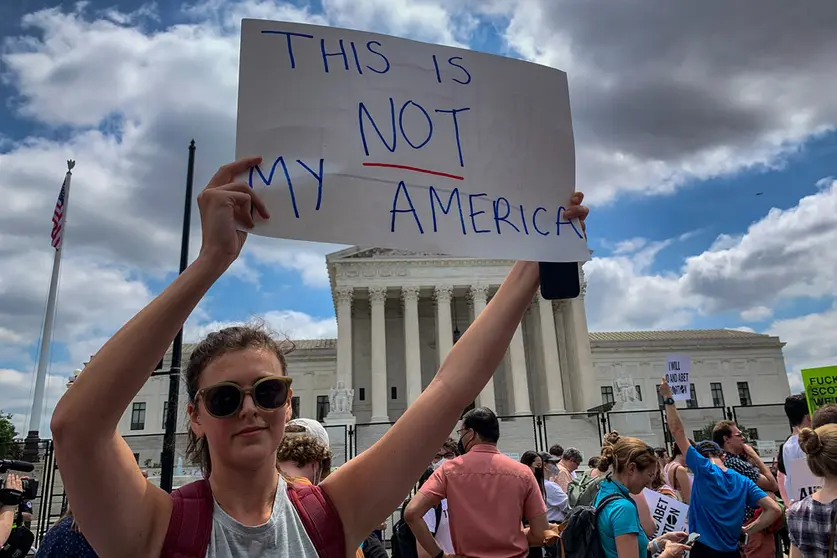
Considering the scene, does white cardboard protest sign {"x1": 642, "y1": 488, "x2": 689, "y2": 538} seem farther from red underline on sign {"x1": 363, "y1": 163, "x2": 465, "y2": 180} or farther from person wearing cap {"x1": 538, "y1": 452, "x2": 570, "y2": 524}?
red underline on sign {"x1": 363, "y1": 163, "x2": 465, "y2": 180}

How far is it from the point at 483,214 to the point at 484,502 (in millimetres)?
3237

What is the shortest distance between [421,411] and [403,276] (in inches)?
1700

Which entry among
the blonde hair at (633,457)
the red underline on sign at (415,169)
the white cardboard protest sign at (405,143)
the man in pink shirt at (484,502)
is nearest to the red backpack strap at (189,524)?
the white cardboard protest sign at (405,143)

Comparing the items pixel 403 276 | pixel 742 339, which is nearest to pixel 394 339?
pixel 403 276

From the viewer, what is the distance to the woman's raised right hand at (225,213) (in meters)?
1.56

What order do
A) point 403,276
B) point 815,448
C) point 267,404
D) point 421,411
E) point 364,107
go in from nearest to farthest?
1. point 267,404
2. point 421,411
3. point 364,107
4. point 815,448
5. point 403,276

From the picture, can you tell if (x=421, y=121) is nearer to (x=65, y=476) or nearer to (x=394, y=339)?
(x=65, y=476)

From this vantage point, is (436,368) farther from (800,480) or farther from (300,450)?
(300,450)

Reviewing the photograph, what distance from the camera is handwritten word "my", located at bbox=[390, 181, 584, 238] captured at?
204 cm

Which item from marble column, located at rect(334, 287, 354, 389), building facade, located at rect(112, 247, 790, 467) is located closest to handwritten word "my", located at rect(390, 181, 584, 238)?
building facade, located at rect(112, 247, 790, 467)

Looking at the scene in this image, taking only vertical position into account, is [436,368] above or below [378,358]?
below

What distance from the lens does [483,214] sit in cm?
216

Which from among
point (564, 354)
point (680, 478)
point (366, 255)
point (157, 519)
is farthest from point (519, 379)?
point (157, 519)

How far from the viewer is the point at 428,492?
4988mm
